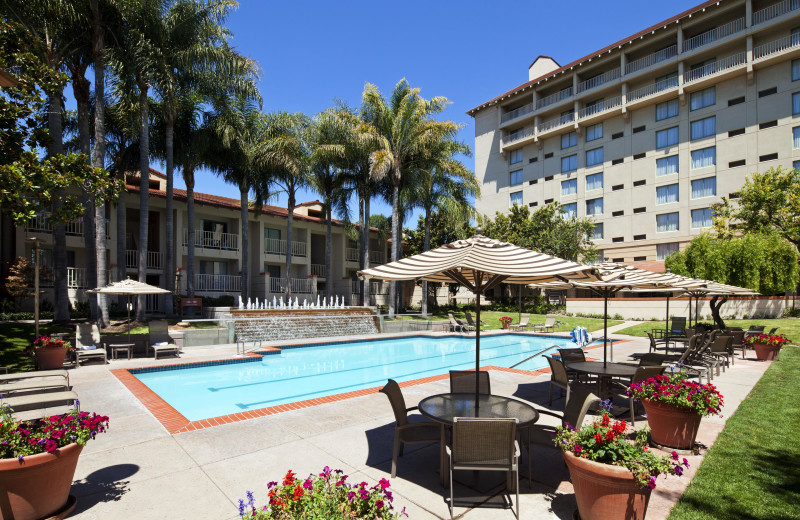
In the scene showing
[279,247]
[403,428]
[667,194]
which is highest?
[667,194]

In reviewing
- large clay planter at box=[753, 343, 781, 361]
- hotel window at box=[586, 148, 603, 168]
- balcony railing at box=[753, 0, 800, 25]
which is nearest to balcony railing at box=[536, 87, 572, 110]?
hotel window at box=[586, 148, 603, 168]

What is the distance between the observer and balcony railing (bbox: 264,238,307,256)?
3070 cm

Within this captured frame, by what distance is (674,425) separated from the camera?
5.34 m

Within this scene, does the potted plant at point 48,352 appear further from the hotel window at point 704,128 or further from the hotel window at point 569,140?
the hotel window at point 569,140

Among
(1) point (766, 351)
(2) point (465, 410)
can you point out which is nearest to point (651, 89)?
(1) point (766, 351)

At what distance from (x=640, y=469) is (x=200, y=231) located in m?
28.4

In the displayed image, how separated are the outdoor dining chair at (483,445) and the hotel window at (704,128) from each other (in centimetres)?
4256

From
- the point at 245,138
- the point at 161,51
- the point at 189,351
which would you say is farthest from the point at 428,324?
the point at 161,51

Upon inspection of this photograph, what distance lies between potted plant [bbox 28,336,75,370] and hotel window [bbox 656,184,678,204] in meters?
43.3

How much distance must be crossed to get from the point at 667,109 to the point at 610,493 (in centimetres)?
4479

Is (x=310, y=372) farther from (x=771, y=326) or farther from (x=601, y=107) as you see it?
(x=601, y=107)

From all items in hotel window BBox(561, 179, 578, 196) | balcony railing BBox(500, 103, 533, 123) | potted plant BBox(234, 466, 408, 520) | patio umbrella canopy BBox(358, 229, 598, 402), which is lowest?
potted plant BBox(234, 466, 408, 520)

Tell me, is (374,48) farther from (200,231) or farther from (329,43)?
(200,231)

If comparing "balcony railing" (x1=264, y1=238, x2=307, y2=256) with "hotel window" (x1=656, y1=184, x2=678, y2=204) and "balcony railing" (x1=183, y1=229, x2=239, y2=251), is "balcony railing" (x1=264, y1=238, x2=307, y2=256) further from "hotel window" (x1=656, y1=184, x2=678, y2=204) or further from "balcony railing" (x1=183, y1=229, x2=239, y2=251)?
"hotel window" (x1=656, y1=184, x2=678, y2=204)
